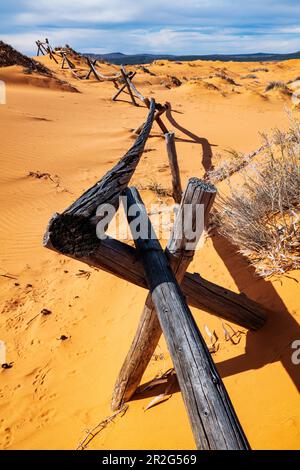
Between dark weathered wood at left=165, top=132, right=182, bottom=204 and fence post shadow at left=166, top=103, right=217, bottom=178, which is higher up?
fence post shadow at left=166, top=103, right=217, bottom=178

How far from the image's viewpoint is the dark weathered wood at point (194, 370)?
124 centimetres

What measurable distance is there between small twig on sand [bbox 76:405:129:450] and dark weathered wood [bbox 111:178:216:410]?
0.04 metres

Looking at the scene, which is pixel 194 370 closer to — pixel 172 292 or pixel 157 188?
pixel 172 292

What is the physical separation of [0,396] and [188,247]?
2.08 m

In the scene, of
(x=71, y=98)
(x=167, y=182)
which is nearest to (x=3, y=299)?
(x=167, y=182)

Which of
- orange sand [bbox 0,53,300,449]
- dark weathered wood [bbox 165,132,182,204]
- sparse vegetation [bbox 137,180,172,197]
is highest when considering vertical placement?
dark weathered wood [bbox 165,132,182,204]

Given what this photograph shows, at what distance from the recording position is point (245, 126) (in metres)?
10.7

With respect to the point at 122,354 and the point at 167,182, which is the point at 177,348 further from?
the point at 167,182

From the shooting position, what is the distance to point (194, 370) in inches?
58.1

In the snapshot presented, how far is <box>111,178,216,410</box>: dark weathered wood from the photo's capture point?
1972 mm

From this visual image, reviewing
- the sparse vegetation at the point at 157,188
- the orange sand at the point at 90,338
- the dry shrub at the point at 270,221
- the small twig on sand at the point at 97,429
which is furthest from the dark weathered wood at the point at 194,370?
the sparse vegetation at the point at 157,188

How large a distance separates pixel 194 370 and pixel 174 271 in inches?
31.9

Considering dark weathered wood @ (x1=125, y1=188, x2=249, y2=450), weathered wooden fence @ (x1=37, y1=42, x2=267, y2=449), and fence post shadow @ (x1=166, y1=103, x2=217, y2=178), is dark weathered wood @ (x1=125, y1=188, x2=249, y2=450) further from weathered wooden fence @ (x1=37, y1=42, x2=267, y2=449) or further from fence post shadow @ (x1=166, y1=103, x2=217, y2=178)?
fence post shadow @ (x1=166, y1=103, x2=217, y2=178)

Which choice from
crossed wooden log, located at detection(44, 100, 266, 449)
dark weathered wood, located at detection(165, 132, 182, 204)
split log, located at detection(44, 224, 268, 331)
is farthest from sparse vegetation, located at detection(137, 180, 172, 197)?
split log, located at detection(44, 224, 268, 331)
